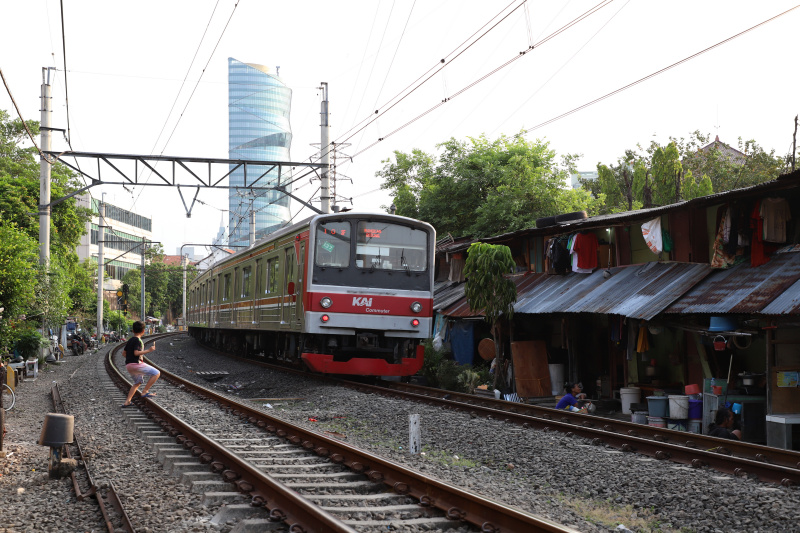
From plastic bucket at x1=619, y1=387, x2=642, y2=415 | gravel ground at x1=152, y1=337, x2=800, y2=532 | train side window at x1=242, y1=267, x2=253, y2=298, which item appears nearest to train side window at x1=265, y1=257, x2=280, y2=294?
train side window at x1=242, y1=267, x2=253, y2=298

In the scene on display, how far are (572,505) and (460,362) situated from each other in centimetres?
1435

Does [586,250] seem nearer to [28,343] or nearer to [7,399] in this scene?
[7,399]

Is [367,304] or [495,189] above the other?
[495,189]

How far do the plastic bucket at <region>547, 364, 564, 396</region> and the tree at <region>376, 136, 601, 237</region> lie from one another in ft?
46.9

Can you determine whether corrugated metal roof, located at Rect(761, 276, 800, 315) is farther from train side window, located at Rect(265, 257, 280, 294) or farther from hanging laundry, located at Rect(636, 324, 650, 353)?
train side window, located at Rect(265, 257, 280, 294)

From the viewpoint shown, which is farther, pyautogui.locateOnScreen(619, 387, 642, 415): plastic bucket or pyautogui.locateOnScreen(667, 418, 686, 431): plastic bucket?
pyautogui.locateOnScreen(619, 387, 642, 415): plastic bucket

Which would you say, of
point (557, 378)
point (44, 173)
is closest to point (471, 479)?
point (557, 378)

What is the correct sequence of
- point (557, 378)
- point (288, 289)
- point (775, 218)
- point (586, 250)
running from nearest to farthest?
point (775, 218), point (288, 289), point (557, 378), point (586, 250)

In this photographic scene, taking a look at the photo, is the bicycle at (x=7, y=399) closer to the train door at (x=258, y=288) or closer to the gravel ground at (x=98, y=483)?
the gravel ground at (x=98, y=483)

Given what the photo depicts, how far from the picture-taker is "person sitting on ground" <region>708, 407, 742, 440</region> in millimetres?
10023

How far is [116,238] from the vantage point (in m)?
74.7

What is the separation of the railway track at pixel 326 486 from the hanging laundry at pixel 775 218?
7.52 meters

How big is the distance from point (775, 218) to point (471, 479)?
719cm

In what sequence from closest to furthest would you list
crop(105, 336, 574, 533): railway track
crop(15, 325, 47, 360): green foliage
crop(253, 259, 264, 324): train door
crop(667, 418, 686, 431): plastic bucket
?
crop(105, 336, 574, 533): railway track < crop(667, 418, 686, 431): plastic bucket < crop(253, 259, 264, 324): train door < crop(15, 325, 47, 360): green foliage
